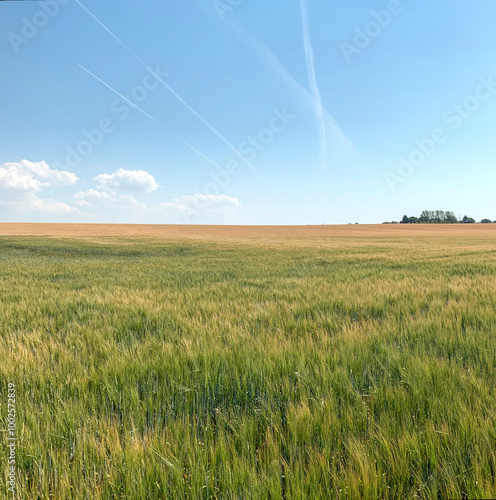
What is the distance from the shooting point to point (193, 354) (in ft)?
9.89

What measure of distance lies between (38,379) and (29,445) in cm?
106

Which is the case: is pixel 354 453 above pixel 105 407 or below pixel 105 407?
above

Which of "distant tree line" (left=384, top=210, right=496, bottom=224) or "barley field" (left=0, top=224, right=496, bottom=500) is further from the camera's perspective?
"distant tree line" (left=384, top=210, right=496, bottom=224)

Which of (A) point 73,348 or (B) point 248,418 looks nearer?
(B) point 248,418

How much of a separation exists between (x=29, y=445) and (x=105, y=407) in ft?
1.70

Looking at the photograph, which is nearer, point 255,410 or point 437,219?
point 255,410

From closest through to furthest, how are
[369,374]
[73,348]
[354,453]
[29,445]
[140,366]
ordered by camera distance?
[354,453] < [29,445] < [369,374] < [140,366] < [73,348]

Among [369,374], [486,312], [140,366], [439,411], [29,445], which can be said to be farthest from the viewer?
[486,312]

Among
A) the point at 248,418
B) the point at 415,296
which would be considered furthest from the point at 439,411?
the point at 415,296

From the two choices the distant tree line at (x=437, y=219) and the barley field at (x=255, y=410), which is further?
the distant tree line at (x=437, y=219)

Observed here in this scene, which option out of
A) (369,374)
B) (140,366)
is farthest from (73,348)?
(369,374)

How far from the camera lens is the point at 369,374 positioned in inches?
100.0

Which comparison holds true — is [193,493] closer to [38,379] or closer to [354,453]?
[354,453]

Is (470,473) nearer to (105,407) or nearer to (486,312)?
(105,407)
